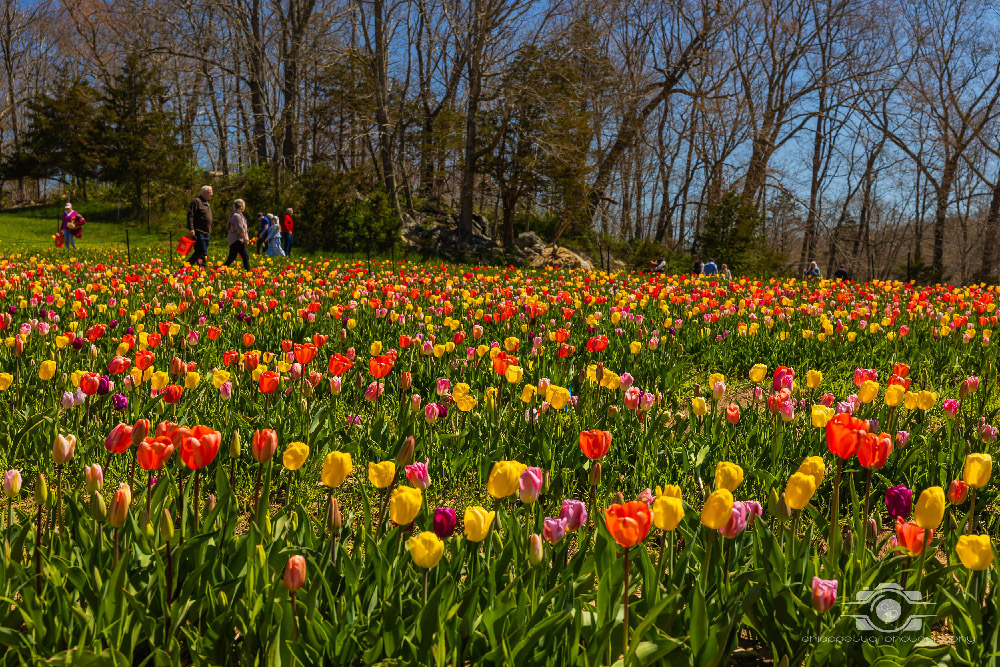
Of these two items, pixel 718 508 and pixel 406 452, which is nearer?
pixel 718 508

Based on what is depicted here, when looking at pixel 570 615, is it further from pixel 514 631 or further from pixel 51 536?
pixel 51 536

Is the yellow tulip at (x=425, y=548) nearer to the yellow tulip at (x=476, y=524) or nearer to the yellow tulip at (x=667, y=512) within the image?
the yellow tulip at (x=476, y=524)

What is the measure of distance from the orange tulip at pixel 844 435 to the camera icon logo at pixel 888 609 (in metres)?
0.30

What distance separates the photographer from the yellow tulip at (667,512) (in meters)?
1.29

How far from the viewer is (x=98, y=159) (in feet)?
84.2

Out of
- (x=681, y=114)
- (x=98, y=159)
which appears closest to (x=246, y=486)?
(x=681, y=114)

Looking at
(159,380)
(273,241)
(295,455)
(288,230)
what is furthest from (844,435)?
(288,230)

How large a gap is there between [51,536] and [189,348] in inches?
98.8

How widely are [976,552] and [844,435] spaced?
0.34 meters

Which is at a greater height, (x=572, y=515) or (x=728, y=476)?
(x=728, y=476)

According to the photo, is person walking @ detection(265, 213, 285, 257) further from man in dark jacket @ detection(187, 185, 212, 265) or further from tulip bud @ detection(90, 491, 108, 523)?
tulip bud @ detection(90, 491, 108, 523)

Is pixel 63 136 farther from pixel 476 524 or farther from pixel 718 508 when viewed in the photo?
pixel 718 508

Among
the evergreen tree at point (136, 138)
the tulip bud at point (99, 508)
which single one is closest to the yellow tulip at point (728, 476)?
the tulip bud at point (99, 508)

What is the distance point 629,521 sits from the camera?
46.5 inches
